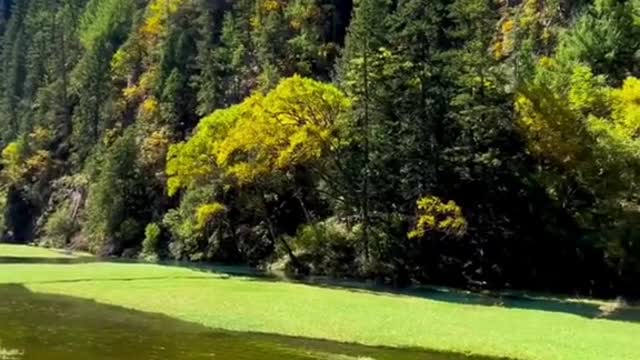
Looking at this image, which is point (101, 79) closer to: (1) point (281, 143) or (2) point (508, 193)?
(1) point (281, 143)

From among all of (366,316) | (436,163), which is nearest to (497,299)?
(366,316)

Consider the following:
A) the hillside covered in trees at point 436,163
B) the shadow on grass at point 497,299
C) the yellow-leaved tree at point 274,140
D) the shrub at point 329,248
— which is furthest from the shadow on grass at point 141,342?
the yellow-leaved tree at point 274,140

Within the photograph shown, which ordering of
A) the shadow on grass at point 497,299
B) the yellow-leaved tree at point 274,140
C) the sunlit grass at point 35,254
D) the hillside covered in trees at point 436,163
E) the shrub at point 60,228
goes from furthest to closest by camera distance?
the shrub at point 60,228 → the sunlit grass at point 35,254 → the yellow-leaved tree at point 274,140 → the hillside covered in trees at point 436,163 → the shadow on grass at point 497,299

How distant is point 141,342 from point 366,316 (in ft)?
41.1

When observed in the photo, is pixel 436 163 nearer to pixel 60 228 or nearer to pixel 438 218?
pixel 438 218

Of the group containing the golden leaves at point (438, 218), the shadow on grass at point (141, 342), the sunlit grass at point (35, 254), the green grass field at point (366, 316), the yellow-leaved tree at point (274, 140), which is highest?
the yellow-leaved tree at point (274, 140)

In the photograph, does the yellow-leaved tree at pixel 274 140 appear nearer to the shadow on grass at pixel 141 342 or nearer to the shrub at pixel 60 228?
the shadow on grass at pixel 141 342

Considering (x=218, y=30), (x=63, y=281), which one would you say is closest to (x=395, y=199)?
(x=63, y=281)

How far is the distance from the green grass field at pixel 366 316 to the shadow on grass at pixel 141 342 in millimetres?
1613

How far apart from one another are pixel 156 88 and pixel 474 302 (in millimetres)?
96880

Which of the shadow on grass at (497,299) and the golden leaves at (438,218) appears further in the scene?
the golden leaves at (438,218)

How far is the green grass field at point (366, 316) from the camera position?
32469 millimetres

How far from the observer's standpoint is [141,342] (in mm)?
31406

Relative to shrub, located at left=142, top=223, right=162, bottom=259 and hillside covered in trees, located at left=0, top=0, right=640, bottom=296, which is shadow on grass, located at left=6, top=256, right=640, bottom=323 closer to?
hillside covered in trees, located at left=0, top=0, right=640, bottom=296
